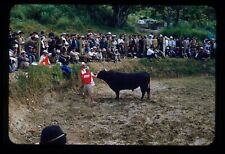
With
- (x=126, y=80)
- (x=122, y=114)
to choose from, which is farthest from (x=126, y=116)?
(x=126, y=80)

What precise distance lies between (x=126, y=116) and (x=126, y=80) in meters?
0.23

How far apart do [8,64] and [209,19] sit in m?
1.00

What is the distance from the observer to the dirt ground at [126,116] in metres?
2.02

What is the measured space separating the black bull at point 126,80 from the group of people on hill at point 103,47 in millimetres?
89

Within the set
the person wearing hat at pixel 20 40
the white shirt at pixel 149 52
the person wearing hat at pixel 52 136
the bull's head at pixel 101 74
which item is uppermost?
the person wearing hat at pixel 20 40

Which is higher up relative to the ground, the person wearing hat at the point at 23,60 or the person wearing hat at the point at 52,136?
the person wearing hat at the point at 23,60

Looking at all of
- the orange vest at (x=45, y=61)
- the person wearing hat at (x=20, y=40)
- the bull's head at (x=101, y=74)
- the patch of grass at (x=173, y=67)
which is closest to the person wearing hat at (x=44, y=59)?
the orange vest at (x=45, y=61)

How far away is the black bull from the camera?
84.5 inches

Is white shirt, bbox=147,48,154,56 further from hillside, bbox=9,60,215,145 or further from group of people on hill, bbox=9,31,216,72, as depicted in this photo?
hillside, bbox=9,60,215,145

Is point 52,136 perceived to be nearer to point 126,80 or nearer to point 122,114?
point 122,114

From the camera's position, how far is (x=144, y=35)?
2.23m

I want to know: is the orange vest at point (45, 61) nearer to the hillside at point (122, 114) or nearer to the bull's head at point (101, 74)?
the hillside at point (122, 114)

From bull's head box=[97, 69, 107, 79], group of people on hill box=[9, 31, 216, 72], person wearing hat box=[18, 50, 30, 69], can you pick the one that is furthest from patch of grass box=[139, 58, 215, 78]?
person wearing hat box=[18, 50, 30, 69]

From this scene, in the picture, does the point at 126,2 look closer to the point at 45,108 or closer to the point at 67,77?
the point at 67,77
